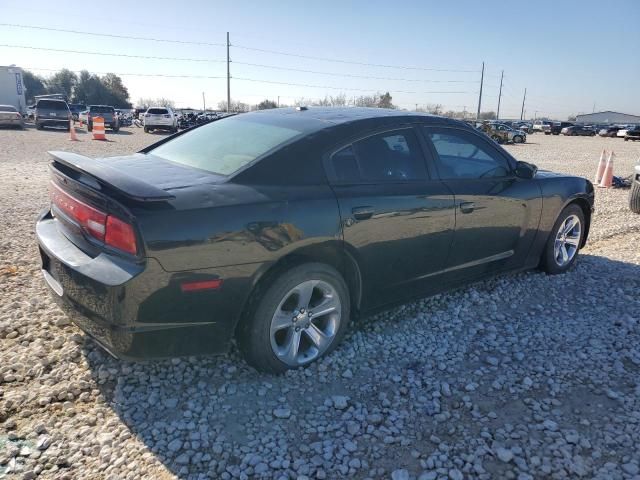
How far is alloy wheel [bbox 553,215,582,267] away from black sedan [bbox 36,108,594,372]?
0.96 metres

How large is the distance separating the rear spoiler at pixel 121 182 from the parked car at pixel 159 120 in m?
27.7

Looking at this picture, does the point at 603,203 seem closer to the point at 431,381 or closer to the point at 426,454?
the point at 431,381

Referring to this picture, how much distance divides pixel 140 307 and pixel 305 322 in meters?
1.03

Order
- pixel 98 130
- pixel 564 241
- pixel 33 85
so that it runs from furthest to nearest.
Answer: pixel 33 85 → pixel 98 130 → pixel 564 241

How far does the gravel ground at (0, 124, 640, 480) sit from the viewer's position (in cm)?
229

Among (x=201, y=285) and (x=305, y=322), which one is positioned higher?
(x=201, y=285)

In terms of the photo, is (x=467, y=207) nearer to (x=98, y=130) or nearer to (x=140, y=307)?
(x=140, y=307)

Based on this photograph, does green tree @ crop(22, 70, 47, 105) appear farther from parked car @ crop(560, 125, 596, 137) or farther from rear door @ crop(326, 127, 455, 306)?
rear door @ crop(326, 127, 455, 306)

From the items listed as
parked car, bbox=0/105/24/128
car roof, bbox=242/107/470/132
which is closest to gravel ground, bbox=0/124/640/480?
car roof, bbox=242/107/470/132

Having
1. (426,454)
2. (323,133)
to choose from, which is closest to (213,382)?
(426,454)

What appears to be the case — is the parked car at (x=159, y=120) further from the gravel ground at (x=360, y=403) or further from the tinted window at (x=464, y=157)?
the tinted window at (x=464, y=157)

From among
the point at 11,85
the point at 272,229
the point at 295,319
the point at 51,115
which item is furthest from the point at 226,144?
the point at 11,85

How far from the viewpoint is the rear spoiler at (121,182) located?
240 centimetres

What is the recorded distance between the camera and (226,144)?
3342 mm
